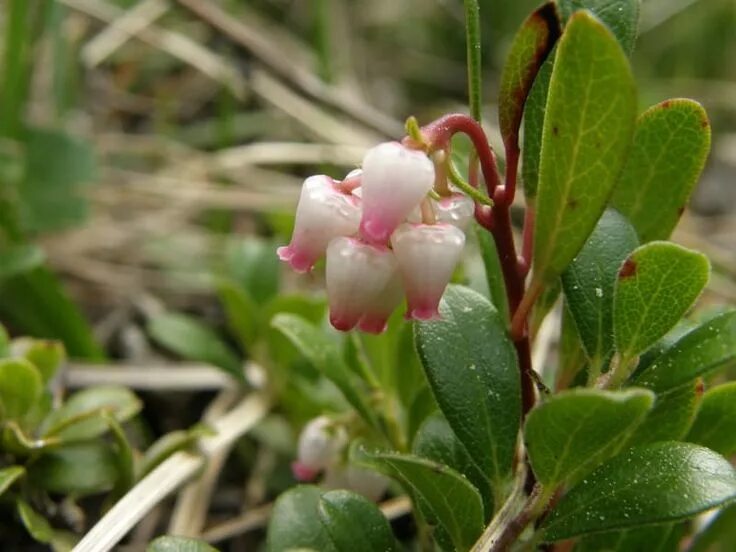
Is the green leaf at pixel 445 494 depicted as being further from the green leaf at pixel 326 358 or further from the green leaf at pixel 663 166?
the green leaf at pixel 663 166

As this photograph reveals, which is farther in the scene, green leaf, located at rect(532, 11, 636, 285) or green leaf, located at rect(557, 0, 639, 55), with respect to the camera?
green leaf, located at rect(557, 0, 639, 55)

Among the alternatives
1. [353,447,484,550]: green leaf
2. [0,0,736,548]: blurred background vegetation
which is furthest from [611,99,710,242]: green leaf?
[0,0,736,548]: blurred background vegetation

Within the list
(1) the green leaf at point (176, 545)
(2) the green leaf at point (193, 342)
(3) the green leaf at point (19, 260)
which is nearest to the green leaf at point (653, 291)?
(1) the green leaf at point (176, 545)

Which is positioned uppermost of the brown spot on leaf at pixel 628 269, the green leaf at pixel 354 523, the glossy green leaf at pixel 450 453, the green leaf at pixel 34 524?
the brown spot on leaf at pixel 628 269

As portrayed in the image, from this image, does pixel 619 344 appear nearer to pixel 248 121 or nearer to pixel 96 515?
pixel 96 515

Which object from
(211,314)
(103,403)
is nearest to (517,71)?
(103,403)

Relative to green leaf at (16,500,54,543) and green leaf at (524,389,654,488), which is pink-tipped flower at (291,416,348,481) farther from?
green leaf at (524,389,654,488)

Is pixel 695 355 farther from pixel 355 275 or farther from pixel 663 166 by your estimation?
pixel 355 275

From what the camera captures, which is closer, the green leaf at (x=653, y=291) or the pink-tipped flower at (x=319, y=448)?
the green leaf at (x=653, y=291)
